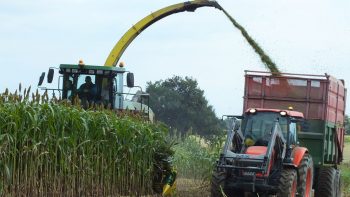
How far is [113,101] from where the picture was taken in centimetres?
1533

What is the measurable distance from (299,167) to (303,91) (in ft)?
8.17

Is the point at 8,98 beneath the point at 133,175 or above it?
above

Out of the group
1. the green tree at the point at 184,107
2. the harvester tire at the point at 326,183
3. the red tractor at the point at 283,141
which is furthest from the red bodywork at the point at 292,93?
the green tree at the point at 184,107

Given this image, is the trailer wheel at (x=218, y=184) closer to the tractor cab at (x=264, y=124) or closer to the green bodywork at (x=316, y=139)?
the tractor cab at (x=264, y=124)

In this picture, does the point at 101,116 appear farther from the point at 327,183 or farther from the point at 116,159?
the point at 327,183

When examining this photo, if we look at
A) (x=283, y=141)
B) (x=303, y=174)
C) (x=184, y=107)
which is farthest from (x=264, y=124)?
(x=184, y=107)

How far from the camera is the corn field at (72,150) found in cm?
1028

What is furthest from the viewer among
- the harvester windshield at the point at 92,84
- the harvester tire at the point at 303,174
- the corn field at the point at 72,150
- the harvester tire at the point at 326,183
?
the harvester windshield at the point at 92,84

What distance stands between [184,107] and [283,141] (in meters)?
43.1

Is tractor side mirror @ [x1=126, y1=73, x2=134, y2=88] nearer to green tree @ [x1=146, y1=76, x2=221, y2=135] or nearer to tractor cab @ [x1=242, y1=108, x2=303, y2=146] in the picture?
tractor cab @ [x1=242, y1=108, x2=303, y2=146]

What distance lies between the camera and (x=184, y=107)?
5544cm

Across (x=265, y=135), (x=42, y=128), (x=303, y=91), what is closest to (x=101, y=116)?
(x=42, y=128)

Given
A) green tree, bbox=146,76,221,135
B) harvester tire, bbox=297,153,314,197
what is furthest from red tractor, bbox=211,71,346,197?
green tree, bbox=146,76,221,135

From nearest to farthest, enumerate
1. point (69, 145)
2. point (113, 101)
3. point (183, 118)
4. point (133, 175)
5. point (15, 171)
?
1. point (15, 171)
2. point (69, 145)
3. point (133, 175)
4. point (113, 101)
5. point (183, 118)
